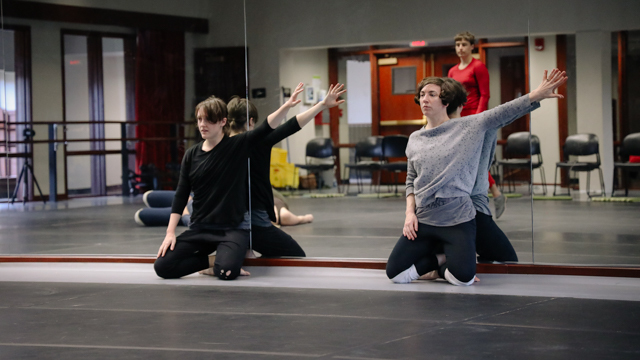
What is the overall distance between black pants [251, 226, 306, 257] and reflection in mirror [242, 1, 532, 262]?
185 millimetres

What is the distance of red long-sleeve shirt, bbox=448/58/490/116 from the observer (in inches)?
143

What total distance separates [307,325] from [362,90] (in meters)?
Result: 2.10

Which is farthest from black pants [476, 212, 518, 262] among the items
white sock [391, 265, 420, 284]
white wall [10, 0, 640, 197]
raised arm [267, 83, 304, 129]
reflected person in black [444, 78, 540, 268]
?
raised arm [267, 83, 304, 129]

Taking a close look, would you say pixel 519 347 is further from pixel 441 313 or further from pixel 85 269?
pixel 85 269

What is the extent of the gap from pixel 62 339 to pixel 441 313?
1.37 m

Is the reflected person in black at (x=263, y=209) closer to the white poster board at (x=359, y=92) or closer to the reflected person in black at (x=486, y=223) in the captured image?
the white poster board at (x=359, y=92)

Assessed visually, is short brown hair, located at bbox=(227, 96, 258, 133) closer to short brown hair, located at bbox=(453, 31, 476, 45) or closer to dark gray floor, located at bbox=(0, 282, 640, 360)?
dark gray floor, located at bbox=(0, 282, 640, 360)

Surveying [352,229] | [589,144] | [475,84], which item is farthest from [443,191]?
[352,229]

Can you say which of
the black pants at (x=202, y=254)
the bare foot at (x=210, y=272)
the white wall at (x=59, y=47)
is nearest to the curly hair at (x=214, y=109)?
the white wall at (x=59, y=47)

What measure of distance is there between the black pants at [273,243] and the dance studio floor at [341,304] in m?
0.12

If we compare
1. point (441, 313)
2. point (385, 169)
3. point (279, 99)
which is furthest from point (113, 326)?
point (385, 169)

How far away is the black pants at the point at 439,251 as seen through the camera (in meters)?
3.16

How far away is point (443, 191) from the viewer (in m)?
3.22

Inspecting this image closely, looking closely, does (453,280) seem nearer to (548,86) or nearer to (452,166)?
(452,166)
